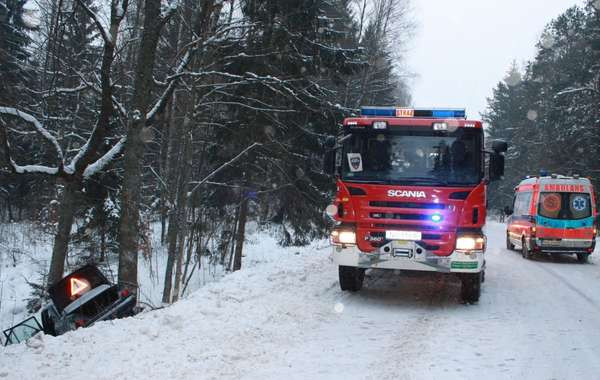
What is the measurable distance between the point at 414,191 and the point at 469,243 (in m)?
1.21

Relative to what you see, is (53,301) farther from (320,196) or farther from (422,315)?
(320,196)

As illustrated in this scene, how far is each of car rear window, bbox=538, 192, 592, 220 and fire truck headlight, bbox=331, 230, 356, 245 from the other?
1092 cm

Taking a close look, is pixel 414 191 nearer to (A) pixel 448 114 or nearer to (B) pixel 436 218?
(B) pixel 436 218

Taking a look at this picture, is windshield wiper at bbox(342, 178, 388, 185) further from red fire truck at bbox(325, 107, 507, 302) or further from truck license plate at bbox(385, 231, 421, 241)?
truck license plate at bbox(385, 231, 421, 241)

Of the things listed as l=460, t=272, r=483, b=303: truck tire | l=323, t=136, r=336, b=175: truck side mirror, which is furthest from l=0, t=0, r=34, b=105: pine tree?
l=460, t=272, r=483, b=303: truck tire

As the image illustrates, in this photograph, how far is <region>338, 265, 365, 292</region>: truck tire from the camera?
9750 millimetres

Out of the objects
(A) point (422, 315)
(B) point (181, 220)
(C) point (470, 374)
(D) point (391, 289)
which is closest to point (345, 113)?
(B) point (181, 220)

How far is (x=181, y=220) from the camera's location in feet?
45.4

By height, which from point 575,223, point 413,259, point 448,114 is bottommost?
point 413,259

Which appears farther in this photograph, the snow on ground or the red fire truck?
the snow on ground

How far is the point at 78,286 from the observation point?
27.2 ft

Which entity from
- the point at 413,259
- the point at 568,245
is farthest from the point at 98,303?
the point at 568,245

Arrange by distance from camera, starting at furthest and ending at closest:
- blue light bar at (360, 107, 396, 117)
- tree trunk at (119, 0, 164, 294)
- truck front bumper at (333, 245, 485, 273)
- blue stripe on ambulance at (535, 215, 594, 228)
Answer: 1. blue stripe on ambulance at (535, 215, 594, 228)
2. tree trunk at (119, 0, 164, 294)
3. blue light bar at (360, 107, 396, 117)
4. truck front bumper at (333, 245, 485, 273)

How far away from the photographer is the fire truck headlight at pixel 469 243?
865 centimetres
